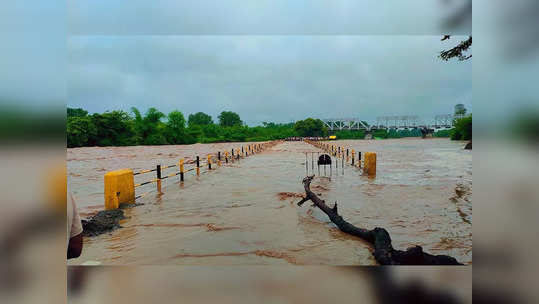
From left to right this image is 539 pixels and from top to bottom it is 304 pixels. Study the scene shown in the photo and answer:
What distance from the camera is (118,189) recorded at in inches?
270

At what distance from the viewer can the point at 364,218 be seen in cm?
634

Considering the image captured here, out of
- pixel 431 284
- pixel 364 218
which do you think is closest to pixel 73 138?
pixel 364 218

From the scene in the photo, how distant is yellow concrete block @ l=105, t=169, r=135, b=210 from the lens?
21.6 feet

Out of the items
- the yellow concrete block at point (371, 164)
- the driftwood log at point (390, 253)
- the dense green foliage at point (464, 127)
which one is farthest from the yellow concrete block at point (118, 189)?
the yellow concrete block at point (371, 164)

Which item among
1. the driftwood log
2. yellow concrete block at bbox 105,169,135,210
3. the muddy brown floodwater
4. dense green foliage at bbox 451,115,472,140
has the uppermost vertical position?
dense green foliage at bbox 451,115,472,140

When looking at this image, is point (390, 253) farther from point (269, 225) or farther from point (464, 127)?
point (464, 127)

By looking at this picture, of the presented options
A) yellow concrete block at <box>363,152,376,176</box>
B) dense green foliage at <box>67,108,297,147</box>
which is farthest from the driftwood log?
dense green foliage at <box>67,108,297,147</box>

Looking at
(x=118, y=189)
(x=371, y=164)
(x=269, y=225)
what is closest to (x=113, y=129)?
(x=371, y=164)

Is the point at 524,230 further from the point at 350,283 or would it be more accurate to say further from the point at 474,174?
the point at 350,283

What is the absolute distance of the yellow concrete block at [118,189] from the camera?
6.59m

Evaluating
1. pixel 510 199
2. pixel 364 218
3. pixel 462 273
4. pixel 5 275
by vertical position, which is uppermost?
pixel 510 199

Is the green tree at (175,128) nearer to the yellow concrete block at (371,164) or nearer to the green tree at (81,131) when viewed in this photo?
the green tree at (81,131)

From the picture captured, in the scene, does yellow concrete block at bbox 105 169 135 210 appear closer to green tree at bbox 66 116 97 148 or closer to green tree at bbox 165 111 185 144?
green tree at bbox 66 116 97 148

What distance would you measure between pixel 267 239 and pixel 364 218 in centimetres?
227
